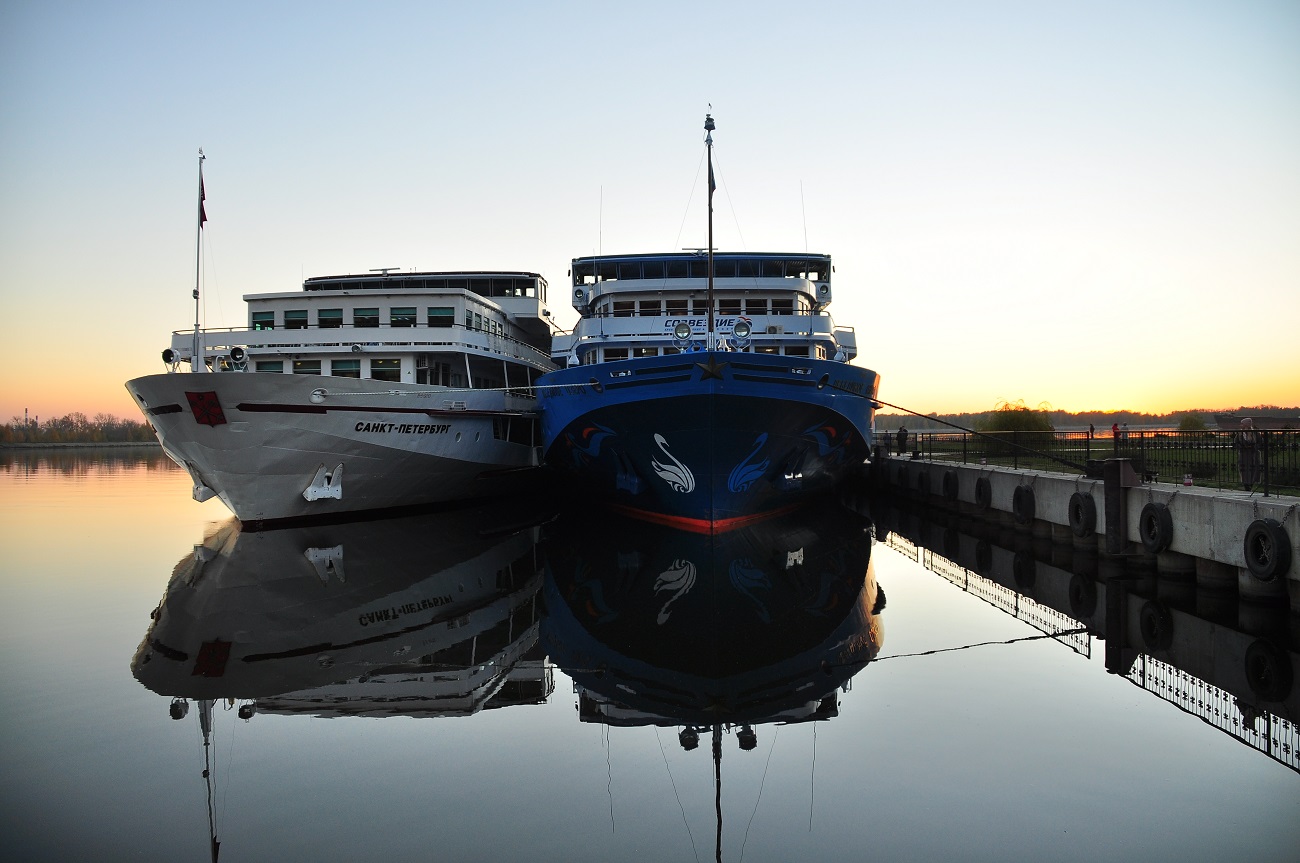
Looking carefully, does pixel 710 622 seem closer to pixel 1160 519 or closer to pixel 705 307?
pixel 1160 519

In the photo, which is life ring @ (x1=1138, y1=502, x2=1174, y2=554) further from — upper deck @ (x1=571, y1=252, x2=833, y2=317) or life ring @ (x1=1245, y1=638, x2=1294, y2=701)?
upper deck @ (x1=571, y1=252, x2=833, y2=317)

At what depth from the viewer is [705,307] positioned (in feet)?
75.2

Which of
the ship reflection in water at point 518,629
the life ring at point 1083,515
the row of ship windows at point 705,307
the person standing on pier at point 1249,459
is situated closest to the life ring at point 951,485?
the row of ship windows at point 705,307

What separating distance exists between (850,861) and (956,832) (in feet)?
2.55

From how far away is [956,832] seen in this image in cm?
473

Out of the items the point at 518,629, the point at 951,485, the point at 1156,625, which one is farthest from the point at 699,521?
the point at 951,485

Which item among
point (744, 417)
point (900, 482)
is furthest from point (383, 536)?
point (900, 482)

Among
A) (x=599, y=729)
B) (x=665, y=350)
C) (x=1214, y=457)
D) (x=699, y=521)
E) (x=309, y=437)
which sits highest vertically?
(x=665, y=350)

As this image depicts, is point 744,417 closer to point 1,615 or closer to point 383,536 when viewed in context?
point 383,536

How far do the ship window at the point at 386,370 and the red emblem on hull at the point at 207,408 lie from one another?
5.12m

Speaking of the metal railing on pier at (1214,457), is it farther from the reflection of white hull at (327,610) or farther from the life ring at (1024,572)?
the reflection of white hull at (327,610)

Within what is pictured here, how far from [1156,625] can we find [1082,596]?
1863 millimetres

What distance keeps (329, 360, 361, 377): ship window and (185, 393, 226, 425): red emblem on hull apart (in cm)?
489

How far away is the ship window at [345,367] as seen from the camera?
71.1 ft
